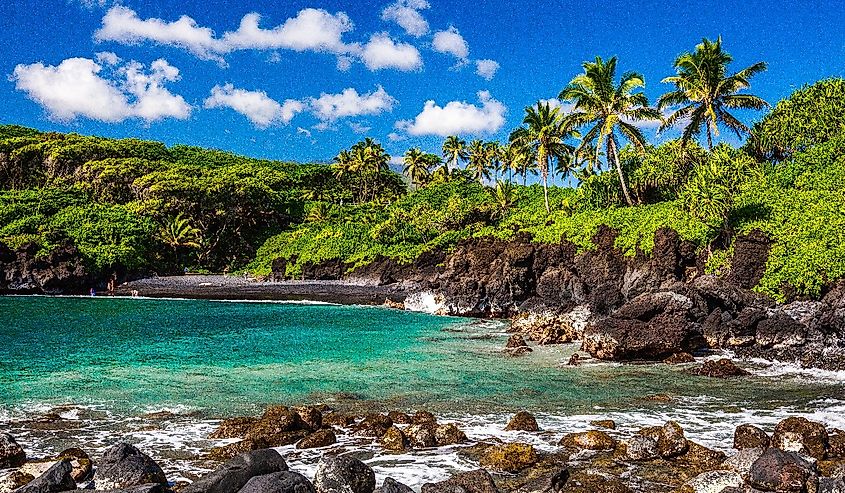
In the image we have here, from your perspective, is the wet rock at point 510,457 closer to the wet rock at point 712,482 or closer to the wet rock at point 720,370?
the wet rock at point 712,482

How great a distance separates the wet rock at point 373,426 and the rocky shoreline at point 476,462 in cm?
3

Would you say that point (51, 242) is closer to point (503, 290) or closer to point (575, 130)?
point (503, 290)

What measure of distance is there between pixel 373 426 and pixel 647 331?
1500 cm

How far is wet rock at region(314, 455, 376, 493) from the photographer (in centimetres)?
1160

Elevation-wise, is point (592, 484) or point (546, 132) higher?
point (546, 132)

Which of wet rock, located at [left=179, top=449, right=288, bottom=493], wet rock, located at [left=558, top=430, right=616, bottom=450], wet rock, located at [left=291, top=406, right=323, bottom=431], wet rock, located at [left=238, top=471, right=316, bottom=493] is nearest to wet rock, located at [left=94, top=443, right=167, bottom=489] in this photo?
wet rock, located at [left=179, top=449, right=288, bottom=493]

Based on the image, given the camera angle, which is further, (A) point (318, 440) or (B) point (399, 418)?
(B) point (399, 418)

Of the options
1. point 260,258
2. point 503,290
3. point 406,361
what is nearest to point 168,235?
point 260,258

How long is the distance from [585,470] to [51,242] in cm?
7330

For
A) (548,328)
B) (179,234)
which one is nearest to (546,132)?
(548,328)

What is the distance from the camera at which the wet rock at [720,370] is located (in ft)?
76.2

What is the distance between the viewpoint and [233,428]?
1672 centimetres

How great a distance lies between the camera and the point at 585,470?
13.7 meters

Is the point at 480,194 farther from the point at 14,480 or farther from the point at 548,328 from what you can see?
the point at 14,480
